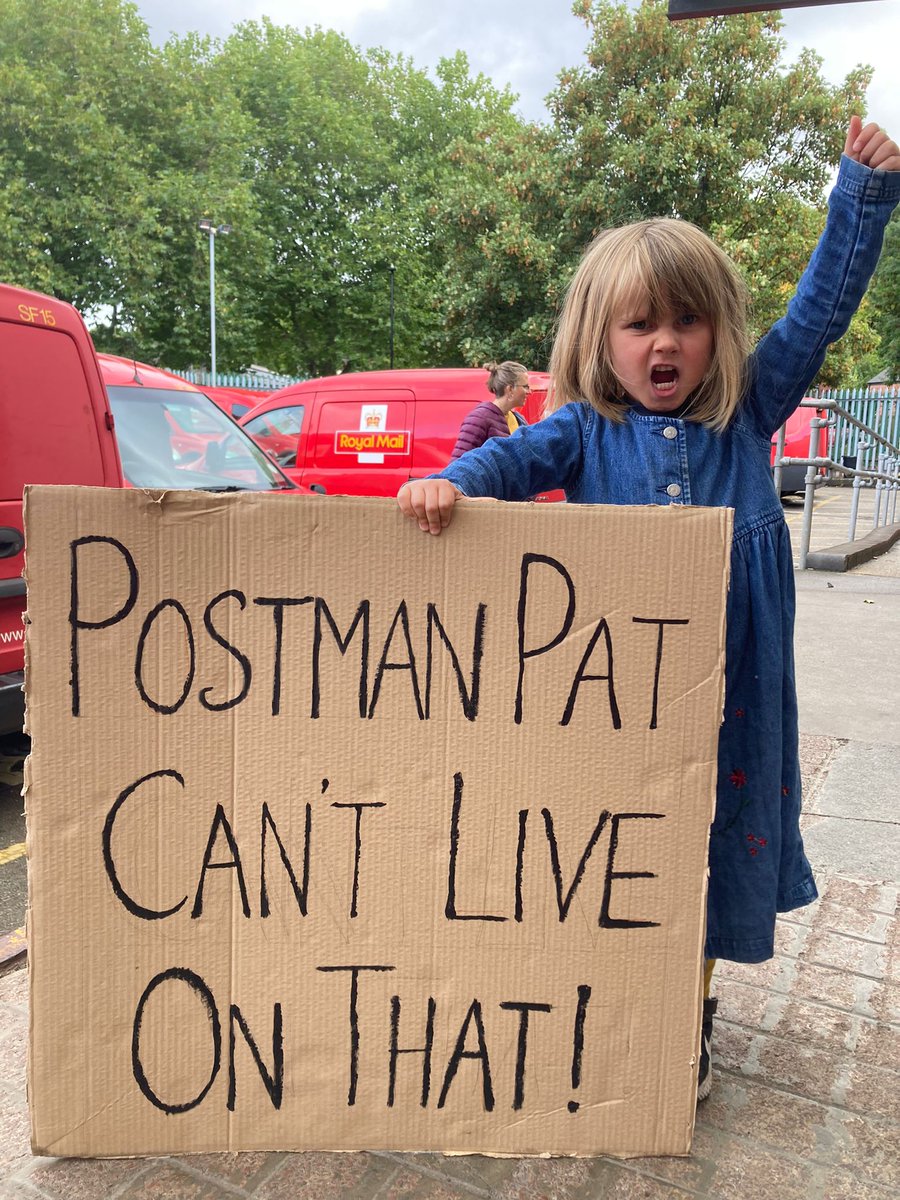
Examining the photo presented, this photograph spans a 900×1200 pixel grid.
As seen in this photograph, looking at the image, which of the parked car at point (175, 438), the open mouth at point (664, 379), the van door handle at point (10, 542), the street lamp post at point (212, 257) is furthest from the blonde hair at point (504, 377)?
the street lamp post at point (212, 257)

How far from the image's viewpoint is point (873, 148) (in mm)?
1630

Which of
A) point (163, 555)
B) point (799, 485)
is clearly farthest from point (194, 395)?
point (799, 485)

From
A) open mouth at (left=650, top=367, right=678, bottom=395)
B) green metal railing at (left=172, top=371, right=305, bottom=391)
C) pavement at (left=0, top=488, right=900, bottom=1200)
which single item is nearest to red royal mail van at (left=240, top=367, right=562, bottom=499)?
pavement at (left=0, top=488, right=900, bottom=1200)

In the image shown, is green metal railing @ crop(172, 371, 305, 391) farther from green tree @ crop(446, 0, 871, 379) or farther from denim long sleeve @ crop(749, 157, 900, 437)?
denim long sleeve @ crop(749, 157, 900, 437)

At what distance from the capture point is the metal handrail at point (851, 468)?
802cm

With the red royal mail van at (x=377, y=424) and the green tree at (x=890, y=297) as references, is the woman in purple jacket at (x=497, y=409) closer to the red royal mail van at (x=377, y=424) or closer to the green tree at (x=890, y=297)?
the red royal mail van at (x=377, y=424)

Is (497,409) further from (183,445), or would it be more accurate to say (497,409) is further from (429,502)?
(429,502)

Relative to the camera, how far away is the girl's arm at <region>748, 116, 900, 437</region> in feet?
5.36

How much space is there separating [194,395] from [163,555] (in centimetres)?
409

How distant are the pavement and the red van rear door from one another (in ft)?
19.5

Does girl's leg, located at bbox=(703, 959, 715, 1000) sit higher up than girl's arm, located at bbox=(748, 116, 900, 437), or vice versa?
girl's arm, located at bbox=(748, 116, 900, 437)

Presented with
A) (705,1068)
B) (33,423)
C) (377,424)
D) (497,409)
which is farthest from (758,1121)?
(377,424)

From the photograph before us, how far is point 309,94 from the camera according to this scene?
1188 inches

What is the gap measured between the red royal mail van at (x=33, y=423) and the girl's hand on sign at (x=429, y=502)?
245 cm
